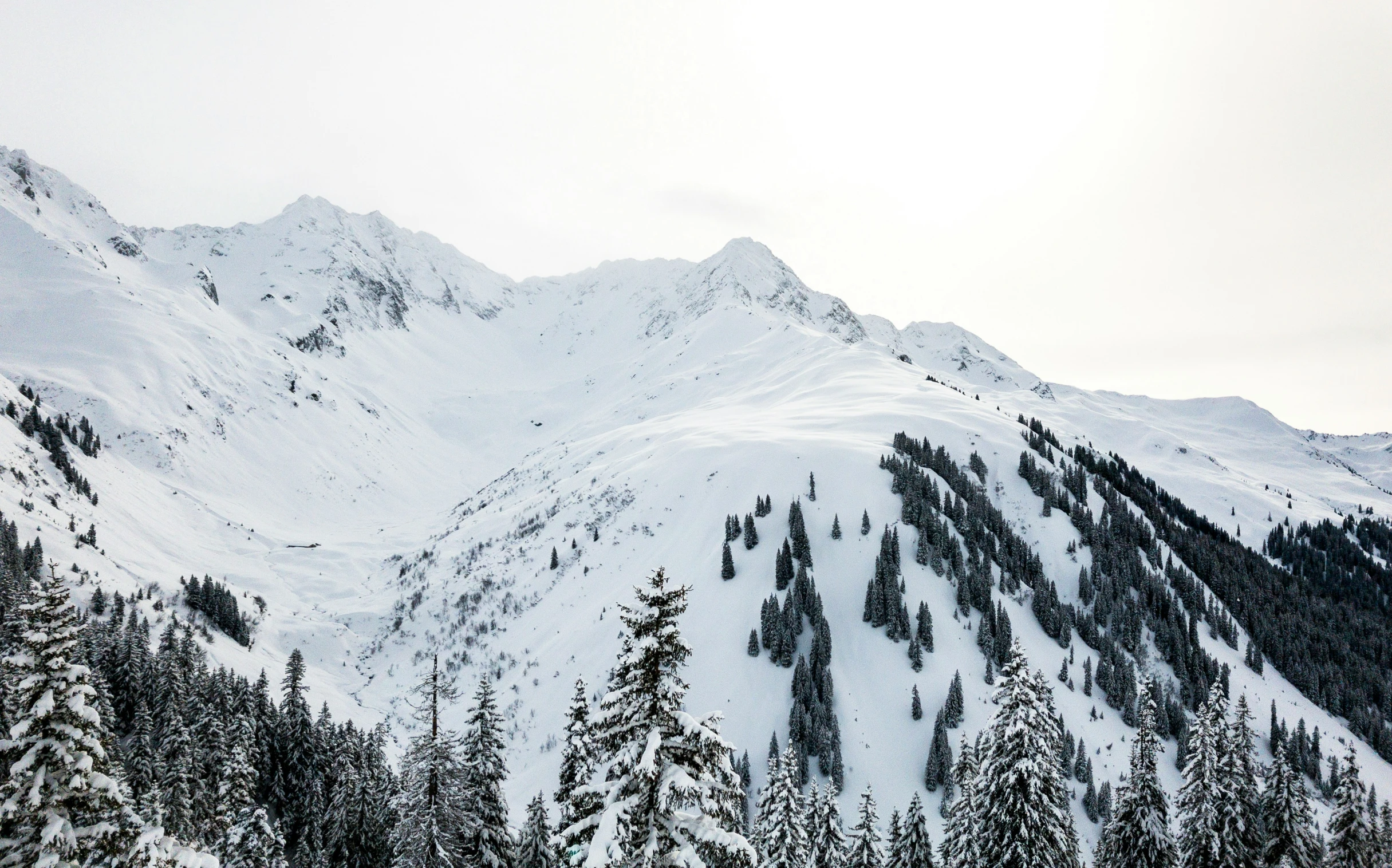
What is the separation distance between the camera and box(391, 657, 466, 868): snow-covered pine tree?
20859mm

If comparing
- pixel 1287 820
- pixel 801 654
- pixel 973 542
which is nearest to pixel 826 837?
pixel 1287 820

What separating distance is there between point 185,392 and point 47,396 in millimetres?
23429

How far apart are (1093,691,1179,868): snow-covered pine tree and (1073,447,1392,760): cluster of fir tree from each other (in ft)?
214

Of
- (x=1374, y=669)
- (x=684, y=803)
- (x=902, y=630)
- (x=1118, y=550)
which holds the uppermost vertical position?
(x=684, y=803)

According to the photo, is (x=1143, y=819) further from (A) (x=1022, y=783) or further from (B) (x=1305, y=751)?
(B) (x=1305, y=751)

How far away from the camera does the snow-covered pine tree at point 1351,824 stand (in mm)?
24016

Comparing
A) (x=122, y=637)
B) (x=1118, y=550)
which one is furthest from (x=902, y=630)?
(x=122, y=637)

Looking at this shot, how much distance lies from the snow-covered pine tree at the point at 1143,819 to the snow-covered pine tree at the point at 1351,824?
5.50 m

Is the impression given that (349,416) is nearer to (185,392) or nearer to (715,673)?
(185,392)

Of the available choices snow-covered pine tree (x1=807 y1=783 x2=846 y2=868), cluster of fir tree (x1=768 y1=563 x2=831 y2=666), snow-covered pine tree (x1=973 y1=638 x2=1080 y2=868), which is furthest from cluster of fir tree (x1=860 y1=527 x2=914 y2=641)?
snow-covered pine tree (x1=973 y1=638 x2=1080 y2=868)

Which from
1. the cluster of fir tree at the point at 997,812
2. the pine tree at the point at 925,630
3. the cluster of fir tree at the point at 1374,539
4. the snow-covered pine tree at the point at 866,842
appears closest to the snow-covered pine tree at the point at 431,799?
the cluster of fir tree at the point at 997,812

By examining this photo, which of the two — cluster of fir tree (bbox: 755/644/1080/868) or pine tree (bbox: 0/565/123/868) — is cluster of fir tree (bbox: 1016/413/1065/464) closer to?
cluster of fir tree (bbox: 755/644/1080/868)

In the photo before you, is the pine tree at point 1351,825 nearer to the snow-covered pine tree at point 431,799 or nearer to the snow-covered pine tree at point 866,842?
the snow-covered pine tree at point 866,842

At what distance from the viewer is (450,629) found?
7044 centimetres
